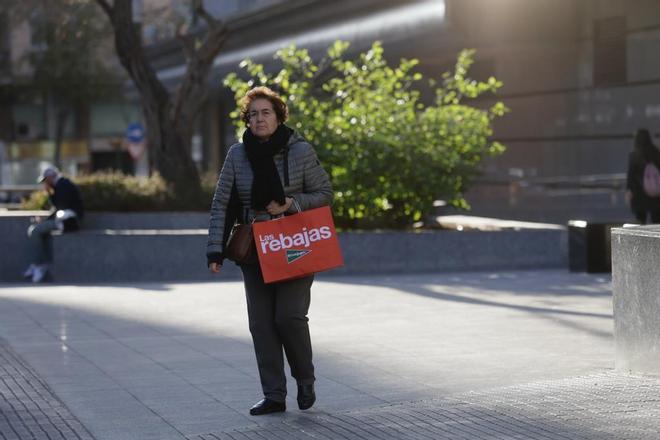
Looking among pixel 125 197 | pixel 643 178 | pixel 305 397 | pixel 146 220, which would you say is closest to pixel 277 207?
pixel 305 397

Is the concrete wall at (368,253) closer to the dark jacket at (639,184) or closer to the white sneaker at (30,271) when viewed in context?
the white sneaker at (30,271)

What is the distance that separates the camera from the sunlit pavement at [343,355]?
6.95m

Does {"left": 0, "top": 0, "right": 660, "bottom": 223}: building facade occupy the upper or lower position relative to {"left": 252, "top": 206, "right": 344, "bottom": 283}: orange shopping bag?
upper

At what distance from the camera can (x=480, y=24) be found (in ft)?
80.0

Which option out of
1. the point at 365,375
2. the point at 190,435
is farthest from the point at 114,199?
the point at 190,435

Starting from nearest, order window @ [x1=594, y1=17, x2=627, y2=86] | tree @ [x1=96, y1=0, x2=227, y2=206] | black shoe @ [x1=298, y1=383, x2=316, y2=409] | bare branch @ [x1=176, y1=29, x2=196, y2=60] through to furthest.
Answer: black shoe @ [x1=298, y1=383, x2=316, y2=409]
tree @ [x1=96, y1=0, x2=227, y2=206]
bare branch @ [x1=176, y1=29, x2=196, y2=60]
window @ [x1=594, y1=17, x2=627, y2=86]

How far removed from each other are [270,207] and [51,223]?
1203 cm

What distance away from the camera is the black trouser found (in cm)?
719

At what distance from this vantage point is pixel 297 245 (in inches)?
280

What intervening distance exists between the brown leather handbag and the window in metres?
17.9

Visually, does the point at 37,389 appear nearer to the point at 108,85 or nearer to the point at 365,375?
the point at 365,375

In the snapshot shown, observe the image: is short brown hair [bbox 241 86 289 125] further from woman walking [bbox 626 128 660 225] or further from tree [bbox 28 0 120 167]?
tree [bbox 28 0 120 167]

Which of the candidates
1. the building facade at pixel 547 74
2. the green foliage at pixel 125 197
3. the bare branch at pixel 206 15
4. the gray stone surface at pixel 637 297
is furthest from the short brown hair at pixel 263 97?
the building facade at pixel 547 74

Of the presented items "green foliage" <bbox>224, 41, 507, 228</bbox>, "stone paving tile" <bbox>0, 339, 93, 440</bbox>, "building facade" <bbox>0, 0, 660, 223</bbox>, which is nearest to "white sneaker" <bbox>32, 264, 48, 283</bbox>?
"green foliage" <bbox>224, 41, 507, 228</bbox>
